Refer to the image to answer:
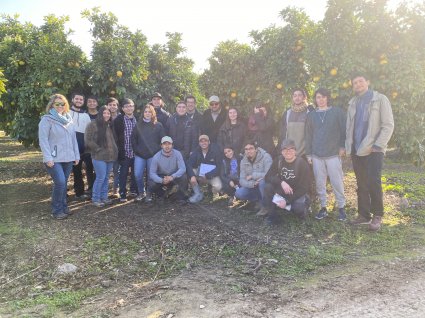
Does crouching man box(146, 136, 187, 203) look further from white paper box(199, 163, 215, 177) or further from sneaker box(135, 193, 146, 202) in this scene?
white paper box(199, 163, 215, 177)

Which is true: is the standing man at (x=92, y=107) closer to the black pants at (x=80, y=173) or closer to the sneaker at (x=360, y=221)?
the black pants at (x=80, y=173)

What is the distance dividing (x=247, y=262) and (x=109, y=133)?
3.22 meters

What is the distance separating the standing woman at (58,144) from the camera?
17.6 ft

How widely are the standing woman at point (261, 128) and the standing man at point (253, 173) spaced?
1.44 feet

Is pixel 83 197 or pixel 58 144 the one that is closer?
pixel 58 144

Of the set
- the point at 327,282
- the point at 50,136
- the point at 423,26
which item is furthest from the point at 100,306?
the point at 423,26

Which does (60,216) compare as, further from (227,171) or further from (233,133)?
(233,133)

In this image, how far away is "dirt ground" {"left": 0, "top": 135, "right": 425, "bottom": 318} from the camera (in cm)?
323

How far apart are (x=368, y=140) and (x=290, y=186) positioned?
120 cm

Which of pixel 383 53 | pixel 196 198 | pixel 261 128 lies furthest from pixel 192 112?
pixel 383 53

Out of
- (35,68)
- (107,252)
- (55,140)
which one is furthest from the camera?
(35,68)

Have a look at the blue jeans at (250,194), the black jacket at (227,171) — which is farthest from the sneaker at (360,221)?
the black jacket at (227,171)

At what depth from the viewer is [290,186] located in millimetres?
5355

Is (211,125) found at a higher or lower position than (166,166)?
higher
